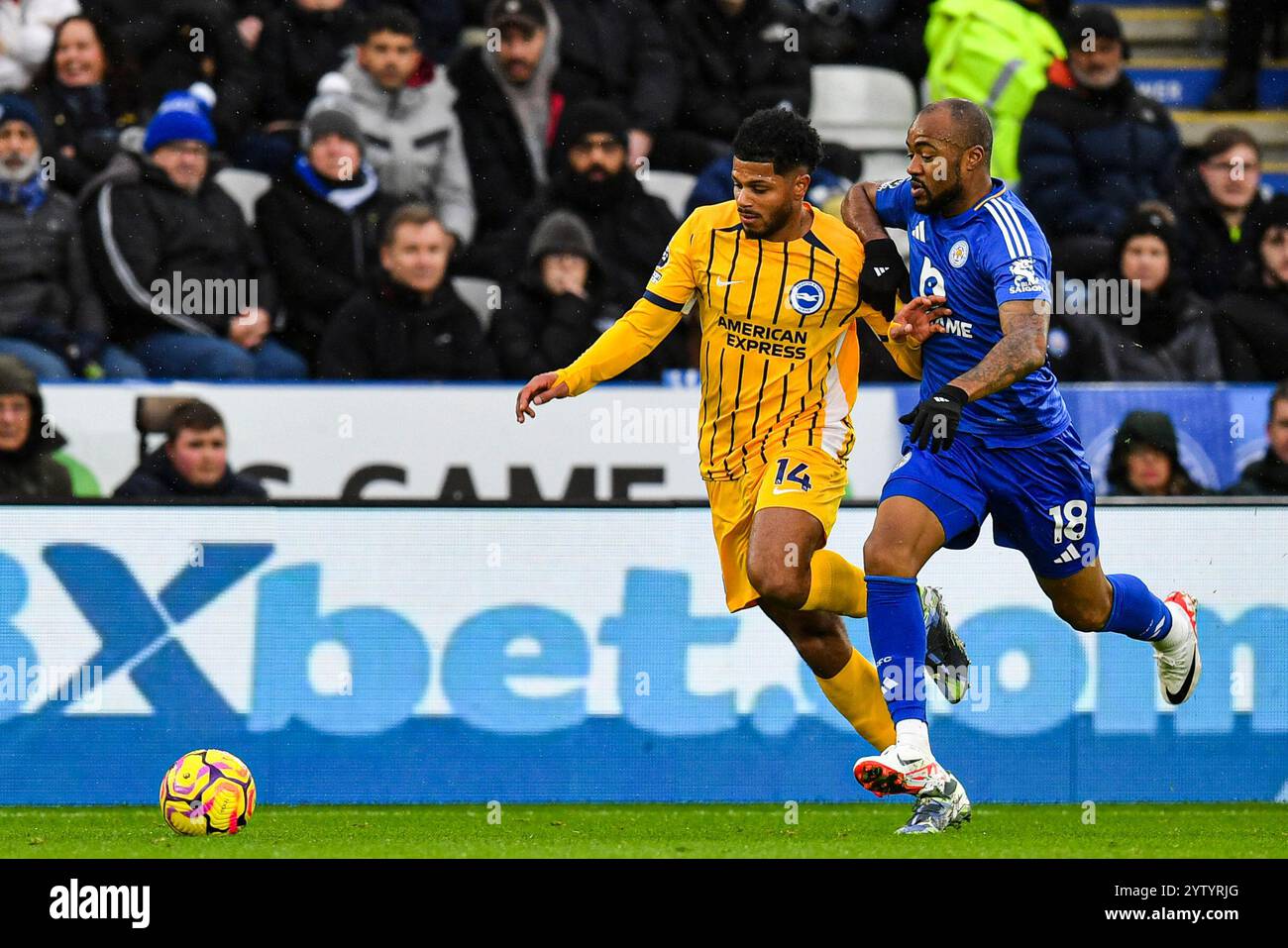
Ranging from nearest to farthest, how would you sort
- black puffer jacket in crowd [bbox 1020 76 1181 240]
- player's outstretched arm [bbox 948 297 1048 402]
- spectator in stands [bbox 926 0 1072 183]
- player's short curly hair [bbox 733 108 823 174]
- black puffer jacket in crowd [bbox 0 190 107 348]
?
player's outstretched arm [bbox 948 297 1048 402] < player's short curly hair [bbox 733 108 823 174] < black puffer jacket in crowd [bbox 0 190 107 348] < black puffer jacket in crowd [bbox 1020 76 1181 240] < spectator in stands [bbox 926 0 1072 183]

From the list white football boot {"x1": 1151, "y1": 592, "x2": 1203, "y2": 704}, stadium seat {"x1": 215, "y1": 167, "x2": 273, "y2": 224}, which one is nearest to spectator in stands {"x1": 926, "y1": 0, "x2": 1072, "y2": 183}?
stadium seat {"x1": 215, "y1": 167, "x2": 273, "y2": 224}

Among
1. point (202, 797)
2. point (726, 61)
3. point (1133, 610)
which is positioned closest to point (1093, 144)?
point (726, 61)

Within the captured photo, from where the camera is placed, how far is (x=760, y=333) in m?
7.45

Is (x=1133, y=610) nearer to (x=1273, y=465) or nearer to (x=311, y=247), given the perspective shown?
(x=1273, y=465)

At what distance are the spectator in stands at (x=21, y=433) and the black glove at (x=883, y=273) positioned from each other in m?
4.15

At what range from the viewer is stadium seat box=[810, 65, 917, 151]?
12.4 metres

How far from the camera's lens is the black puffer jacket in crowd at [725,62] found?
12.0 meters

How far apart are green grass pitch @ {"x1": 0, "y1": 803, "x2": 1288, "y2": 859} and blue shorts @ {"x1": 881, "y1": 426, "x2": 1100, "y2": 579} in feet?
3.26

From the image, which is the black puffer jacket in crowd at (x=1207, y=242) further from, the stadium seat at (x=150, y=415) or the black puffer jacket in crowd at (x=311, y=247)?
the stadium seat at (x=150, y=415)

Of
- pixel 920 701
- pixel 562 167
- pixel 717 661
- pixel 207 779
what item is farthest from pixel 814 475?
pixel 562 167

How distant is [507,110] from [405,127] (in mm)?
561

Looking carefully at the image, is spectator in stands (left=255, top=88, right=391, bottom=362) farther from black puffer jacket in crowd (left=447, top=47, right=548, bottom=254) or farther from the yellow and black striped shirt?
the yellow and black striped shirt

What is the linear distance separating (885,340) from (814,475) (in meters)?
0.52

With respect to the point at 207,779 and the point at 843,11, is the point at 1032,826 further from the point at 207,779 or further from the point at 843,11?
the point at 843,11
